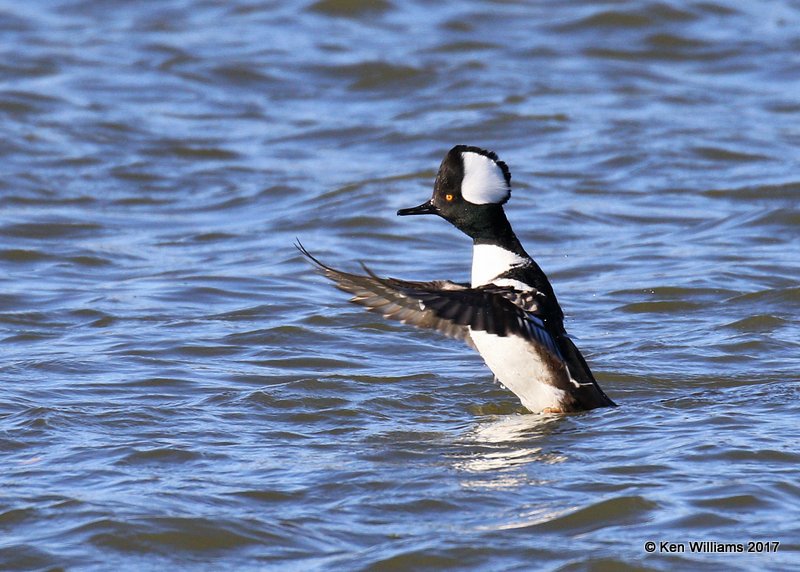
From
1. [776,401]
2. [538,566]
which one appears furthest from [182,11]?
[538,566]

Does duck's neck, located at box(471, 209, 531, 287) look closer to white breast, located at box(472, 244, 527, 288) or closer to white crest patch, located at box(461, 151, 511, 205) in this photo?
white breast, located at box(472, 244, 527, 288)

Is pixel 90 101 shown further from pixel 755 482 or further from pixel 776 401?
pixel 755 482

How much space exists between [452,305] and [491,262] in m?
0.94

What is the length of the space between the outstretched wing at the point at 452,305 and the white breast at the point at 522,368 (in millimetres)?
109

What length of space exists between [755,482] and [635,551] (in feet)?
2.99

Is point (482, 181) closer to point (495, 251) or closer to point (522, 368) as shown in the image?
point (495, 251)

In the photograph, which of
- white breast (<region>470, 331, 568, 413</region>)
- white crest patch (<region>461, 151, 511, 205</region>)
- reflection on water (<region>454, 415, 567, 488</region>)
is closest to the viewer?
reflection on water (<region>454, 415, 567, 488</region>)

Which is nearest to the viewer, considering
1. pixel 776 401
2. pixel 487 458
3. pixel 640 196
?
pixel 487 458

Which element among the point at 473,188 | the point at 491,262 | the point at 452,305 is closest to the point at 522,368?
the point at 491,262

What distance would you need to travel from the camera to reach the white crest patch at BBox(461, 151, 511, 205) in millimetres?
7160

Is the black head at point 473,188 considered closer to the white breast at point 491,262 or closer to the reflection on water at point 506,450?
the white breast at point 491,262

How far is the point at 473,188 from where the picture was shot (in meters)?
7.24

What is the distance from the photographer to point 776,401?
7.00 m

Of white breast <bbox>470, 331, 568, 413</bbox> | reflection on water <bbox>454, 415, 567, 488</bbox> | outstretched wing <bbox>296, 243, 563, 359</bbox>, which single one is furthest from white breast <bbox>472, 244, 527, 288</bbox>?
reflection on water <bbox>454, 415, 567, 488</bbox>
